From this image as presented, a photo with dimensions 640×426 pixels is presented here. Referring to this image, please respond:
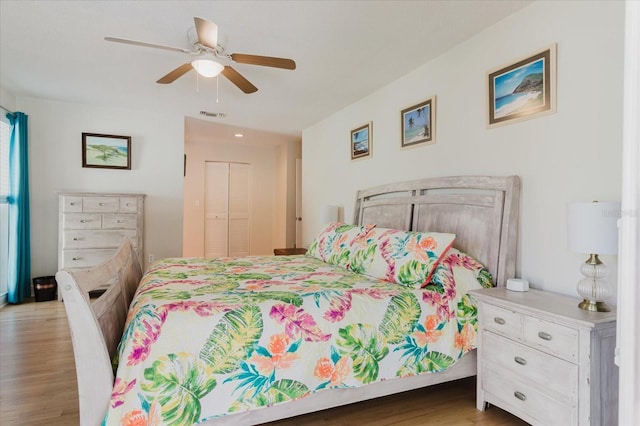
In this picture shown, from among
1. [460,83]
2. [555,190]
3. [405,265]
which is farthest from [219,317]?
[460,83]

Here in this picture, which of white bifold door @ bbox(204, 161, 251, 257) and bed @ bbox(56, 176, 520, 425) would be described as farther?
white bifold door @ bbox(204, 161, 251, 257)

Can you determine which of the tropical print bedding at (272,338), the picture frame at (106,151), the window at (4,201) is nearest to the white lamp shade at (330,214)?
the tropical print bedding at (272,338)

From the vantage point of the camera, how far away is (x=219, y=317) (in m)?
1.59

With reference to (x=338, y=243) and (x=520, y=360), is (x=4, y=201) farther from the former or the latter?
(x=520, y=360)

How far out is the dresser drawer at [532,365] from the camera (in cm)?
157

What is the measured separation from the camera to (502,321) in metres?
1.88

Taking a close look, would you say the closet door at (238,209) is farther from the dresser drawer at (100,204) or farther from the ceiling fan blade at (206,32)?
the ceiling fan blade at (206,32)

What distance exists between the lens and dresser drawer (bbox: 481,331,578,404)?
157 centimetres

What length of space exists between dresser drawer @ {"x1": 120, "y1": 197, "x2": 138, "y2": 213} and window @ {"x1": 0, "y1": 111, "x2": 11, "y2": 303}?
1.19m

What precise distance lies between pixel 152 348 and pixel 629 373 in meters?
1.60

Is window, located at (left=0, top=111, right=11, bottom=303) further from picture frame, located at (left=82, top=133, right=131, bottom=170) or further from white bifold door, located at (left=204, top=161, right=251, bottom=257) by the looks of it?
white bifold door, located at (left=204, top=161, right=251, bottom=257)

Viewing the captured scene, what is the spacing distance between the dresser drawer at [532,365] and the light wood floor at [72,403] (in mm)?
322

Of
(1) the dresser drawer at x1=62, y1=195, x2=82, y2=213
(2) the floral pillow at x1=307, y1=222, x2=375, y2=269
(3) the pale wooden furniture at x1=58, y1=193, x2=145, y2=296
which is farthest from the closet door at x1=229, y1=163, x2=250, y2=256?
(2) the floral pillow at x1=307, y1=222, x2=375, y2=269

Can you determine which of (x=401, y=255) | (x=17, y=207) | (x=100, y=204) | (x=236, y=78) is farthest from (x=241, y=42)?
(x=17, y=207)
